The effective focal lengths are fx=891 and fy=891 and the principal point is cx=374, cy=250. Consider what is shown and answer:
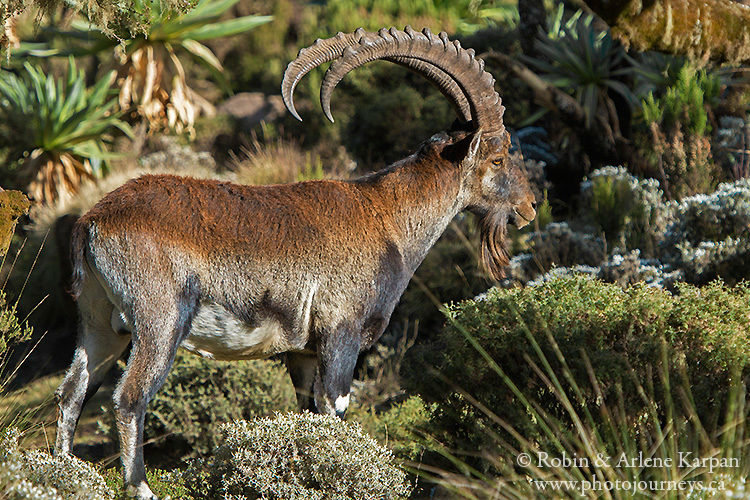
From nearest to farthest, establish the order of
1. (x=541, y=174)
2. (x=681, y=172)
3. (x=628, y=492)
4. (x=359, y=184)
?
1. (x=628, y=492)
2. (x=359, y=184)
3. (x=681, y=172)
4. (x=541, y=174)

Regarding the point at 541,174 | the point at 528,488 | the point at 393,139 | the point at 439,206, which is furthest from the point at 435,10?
the point at 528,488

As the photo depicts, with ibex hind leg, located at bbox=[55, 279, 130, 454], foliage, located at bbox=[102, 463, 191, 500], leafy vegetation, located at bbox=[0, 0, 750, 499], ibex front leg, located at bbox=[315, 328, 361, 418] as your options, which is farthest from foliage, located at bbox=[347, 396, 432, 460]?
ibex hind leg, located at bbox=[55, 279, 130, 454]

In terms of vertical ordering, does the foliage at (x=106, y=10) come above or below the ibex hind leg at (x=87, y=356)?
above

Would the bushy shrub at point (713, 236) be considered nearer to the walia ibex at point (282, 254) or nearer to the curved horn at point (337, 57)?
the walia ibex at point (282, 254)

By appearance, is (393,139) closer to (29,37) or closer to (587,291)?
(587,291)

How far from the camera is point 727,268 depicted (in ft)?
28.4

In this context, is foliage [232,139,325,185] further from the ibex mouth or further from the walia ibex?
the walia ibex

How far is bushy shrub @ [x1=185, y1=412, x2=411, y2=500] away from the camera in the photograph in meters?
5.11

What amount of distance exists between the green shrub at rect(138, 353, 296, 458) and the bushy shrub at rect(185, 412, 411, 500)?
10.4 feet

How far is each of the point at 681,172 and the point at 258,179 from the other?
5.70 metres

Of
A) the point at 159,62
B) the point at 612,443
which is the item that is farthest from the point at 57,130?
the point at 612,443

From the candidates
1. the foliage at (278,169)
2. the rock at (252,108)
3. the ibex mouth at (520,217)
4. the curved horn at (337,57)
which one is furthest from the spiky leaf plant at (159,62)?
the ibex mouth at (520,217)

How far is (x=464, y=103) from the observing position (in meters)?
6.43

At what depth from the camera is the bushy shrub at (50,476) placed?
476cm
